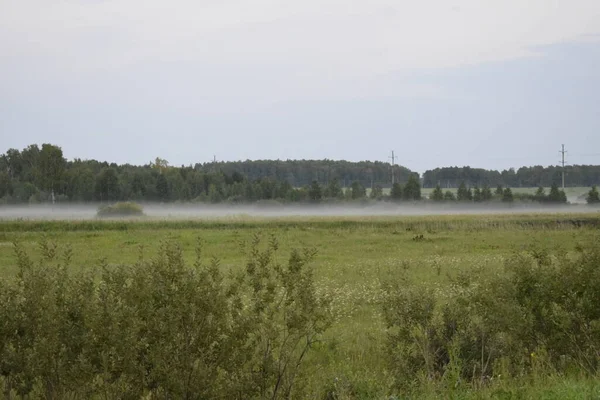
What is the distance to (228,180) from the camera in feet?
520

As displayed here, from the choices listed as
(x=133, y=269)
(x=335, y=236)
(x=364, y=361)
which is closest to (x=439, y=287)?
(x=364, y=361)

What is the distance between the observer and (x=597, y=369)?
10734mm

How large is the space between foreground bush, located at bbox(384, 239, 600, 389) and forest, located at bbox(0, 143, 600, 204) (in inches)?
3737

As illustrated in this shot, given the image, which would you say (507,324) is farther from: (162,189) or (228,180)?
(228,180)

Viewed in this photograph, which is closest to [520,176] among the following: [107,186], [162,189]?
[162,189]

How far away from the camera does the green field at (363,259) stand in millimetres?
10055

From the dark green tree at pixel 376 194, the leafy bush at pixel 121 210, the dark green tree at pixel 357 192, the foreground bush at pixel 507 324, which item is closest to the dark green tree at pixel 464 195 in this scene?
the dark green tree at pixel 376 194

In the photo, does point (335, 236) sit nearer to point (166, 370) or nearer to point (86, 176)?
point (166, 370)

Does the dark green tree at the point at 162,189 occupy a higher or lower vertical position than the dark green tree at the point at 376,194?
higher

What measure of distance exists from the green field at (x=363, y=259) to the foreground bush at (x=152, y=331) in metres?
0.57

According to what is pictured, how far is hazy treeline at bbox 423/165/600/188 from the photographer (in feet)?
584

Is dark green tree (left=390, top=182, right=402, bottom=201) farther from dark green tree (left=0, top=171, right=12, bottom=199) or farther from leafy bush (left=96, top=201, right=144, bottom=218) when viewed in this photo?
dark green tree (left=0, top=171, right=12, bottom=199)

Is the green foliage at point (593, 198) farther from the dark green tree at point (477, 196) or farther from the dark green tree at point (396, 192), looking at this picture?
the dark green tree at point (396, 192)

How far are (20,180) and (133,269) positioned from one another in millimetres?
139138
